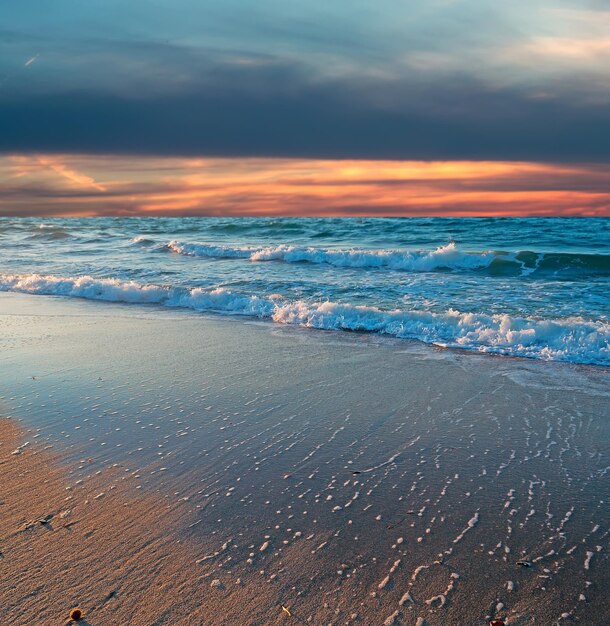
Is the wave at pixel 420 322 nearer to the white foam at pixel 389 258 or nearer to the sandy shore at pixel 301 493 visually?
the sandy shore at pixel 301 493

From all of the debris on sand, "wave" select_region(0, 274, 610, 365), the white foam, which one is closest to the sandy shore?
the debris on sand

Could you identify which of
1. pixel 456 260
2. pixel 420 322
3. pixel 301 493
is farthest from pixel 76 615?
pixel 456 260

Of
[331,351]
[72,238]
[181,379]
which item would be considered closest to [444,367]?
[331,351]

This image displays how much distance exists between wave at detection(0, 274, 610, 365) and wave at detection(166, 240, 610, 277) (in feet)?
26.4

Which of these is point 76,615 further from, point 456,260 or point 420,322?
point 456,260

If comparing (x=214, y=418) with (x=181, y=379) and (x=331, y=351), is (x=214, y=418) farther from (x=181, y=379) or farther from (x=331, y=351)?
(x=331, y=351)

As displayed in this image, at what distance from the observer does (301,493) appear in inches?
155

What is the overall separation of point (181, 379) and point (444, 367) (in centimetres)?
331

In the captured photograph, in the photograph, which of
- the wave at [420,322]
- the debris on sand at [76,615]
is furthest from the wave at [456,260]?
the debris on sand at [76,615]

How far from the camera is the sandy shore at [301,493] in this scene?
2.88 m

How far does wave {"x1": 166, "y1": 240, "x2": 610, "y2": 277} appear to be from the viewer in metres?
18.2

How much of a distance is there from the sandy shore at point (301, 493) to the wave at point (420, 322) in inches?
45.1

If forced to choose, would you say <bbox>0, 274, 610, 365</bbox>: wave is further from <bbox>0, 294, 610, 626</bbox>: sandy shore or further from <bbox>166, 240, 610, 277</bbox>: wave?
<bbox>166, 240, 610, 277</bbox>: wave

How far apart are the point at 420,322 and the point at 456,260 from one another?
33.5ft
